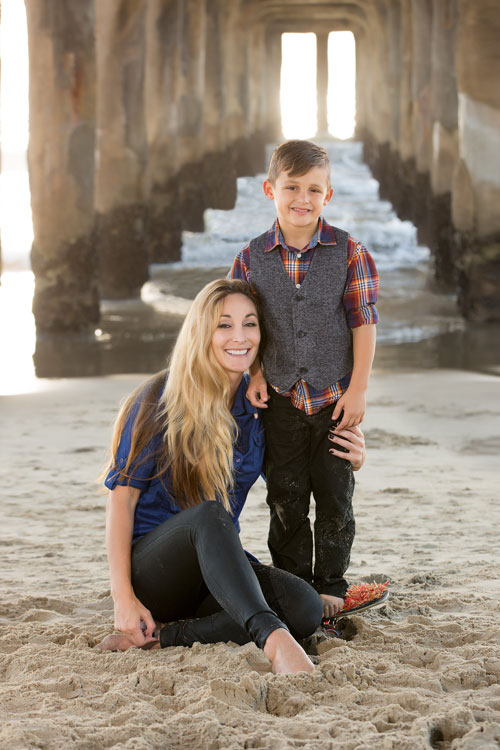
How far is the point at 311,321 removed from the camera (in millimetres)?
3299

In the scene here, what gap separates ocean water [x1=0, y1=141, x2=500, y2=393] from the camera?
9.05 meters

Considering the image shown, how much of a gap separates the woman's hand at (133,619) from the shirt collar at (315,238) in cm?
112

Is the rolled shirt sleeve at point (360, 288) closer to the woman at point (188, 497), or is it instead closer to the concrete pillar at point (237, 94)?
the woman at point (188, 497)

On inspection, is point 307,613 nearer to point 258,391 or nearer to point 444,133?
point 258,391

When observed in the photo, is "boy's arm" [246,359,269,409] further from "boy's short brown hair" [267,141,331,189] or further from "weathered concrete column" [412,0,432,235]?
"weathered concrete column" [412,0,432,235]

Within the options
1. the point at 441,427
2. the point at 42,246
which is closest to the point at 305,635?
the point at 441,427

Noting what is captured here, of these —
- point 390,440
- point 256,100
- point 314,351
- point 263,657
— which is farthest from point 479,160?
point 256,100

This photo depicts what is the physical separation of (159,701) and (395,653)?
0.70 metres

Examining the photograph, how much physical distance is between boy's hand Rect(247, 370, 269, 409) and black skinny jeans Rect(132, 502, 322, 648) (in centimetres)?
45

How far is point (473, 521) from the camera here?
4383 millimetres

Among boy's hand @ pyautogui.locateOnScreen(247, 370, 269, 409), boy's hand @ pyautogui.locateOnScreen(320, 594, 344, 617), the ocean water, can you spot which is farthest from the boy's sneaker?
the ocean water

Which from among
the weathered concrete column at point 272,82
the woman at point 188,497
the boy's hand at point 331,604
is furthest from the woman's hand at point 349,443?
the weathered concrete column at point 272,82

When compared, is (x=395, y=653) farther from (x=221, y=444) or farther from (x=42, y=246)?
(x=42, y=246)

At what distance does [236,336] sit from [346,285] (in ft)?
1.40
